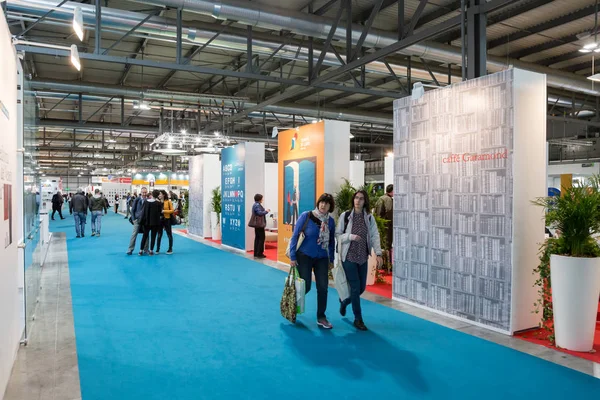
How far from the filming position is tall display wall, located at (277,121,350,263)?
7398mm

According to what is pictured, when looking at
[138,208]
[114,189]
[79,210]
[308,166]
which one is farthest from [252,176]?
[114,189]

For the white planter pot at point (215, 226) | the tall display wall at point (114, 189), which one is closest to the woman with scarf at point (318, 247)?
the white planter pot at point (215, 226)

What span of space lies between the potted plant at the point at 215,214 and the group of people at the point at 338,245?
8.45 metres

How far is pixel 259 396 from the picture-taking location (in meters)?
3.09

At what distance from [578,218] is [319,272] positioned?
2.36m

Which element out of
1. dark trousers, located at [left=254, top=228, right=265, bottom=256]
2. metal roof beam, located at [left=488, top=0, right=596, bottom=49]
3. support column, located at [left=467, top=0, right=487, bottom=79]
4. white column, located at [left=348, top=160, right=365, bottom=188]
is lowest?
dark trousers, located at [left=254, top=228, right=265, bottom=256]

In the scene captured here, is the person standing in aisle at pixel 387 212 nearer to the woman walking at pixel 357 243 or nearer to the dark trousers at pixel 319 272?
the woman walking at pixel 357 243

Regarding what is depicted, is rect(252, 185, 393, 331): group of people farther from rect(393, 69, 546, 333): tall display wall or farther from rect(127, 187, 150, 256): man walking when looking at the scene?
rect(127, 187, 150, 256): man walking

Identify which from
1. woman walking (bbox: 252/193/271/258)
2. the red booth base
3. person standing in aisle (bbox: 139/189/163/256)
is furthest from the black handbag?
the red booth base

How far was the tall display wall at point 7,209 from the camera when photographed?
2.86m

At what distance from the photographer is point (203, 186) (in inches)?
525

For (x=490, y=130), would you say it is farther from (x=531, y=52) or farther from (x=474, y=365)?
(x=531, y=52)

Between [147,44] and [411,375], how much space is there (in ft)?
26.0

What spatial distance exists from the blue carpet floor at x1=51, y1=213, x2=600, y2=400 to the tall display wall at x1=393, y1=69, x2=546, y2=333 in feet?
1.69
